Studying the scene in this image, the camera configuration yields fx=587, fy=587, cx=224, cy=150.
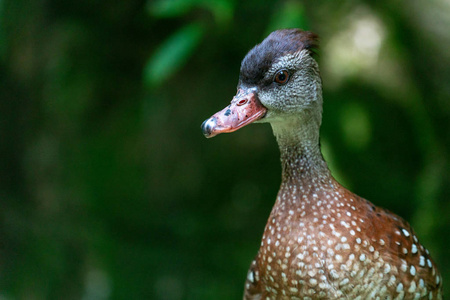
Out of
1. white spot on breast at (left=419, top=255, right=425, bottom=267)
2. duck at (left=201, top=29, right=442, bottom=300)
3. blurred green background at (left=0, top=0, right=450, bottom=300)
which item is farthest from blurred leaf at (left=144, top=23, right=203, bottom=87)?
white spot on breast at (left=419, top=255, right=425, bottom=267)

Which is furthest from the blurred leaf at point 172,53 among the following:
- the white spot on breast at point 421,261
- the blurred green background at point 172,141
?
the white spot on breast at point 421,261

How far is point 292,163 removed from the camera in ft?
7.82

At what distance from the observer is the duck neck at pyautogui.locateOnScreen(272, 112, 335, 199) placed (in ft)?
7.68

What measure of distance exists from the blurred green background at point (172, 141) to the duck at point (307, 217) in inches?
48.9

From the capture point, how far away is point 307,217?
2.28m

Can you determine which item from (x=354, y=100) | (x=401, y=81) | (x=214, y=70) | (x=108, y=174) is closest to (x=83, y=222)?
(x=108, y=174)

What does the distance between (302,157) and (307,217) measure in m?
0.25

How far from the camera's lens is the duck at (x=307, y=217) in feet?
7.14

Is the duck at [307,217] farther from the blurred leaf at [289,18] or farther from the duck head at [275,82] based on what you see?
the blurred leaf at [289,18]

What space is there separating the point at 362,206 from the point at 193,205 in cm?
199

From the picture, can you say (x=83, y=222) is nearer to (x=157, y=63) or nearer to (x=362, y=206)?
(x=157, y=63)

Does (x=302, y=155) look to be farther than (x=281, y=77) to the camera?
Yes

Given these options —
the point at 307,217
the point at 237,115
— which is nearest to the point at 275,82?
the point at 237,115

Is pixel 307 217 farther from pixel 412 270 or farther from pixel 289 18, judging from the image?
pixel 289 18
